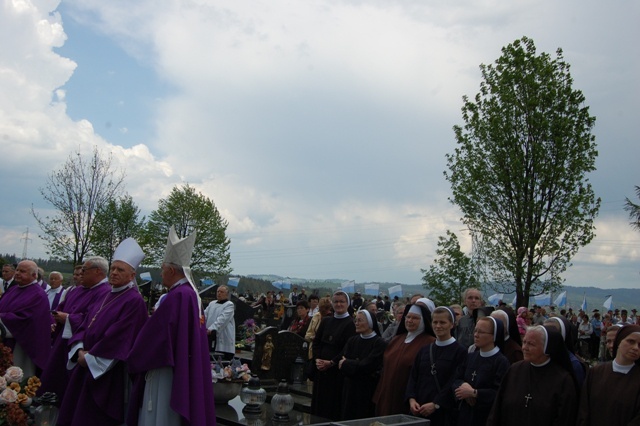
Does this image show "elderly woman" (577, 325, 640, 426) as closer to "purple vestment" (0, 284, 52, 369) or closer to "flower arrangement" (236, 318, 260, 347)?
"purple vestment" (0, 284, 52, 369)

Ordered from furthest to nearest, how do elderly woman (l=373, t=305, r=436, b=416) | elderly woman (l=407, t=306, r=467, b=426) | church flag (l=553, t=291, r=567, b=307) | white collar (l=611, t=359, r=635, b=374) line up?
church flag (l=553, t=291, r=567, b=307), elderly woman (l=373, t=305, r=436, b=416), elderly woman (l=407, t=306, r=467, b=426), white collar (l=611, t=359, r=635, b=374)

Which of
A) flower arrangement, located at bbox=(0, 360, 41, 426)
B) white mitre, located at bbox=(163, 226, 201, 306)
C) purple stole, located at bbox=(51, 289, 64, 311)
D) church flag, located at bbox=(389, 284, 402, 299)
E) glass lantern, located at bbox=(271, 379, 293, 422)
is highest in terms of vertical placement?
church flag, located at bbox=(389, 284, 402, 299)

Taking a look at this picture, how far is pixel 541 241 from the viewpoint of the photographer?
895 inches

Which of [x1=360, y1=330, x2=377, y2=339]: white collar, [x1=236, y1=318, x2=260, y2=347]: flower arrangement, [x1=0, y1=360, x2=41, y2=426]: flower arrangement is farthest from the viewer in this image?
[x1=236, y1=318, x2=260, y2=347]: flower arrangement

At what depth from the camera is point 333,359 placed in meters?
9.22

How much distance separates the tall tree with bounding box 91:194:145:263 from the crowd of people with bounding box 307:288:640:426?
31664 millimetres

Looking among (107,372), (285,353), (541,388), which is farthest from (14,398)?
(285,353)

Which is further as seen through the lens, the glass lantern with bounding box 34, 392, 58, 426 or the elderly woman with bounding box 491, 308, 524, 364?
the elderly woman with bounding box 491, 308, 524, 364

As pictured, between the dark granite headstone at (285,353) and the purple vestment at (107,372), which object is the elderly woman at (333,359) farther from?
the purple vestment at (107,372)

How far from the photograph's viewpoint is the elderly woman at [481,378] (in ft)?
21.3

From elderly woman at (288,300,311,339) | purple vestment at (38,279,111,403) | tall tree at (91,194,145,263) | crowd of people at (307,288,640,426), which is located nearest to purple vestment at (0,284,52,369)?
purple vestment at (38,279,111,403)

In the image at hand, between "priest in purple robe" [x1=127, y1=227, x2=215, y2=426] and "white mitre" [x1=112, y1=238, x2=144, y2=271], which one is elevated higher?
"white mitre" [x1=112, y1=238, x2=144, y2=271]

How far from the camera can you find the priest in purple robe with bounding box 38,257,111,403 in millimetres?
7883

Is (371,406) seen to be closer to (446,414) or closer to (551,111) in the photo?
(446,414)
